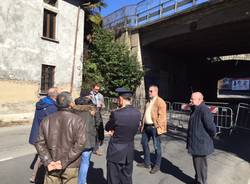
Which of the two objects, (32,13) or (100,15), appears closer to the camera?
(32,13)

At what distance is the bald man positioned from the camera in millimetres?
5609

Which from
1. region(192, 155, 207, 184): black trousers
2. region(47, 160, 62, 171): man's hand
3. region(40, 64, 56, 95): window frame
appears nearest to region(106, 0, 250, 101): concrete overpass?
region(40, 64, 56, 95): window frame

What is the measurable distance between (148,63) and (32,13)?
9.07 metres

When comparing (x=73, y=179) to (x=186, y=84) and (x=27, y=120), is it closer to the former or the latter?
(x=27, y=120)

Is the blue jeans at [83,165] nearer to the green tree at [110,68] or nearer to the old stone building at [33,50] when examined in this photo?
the old stone building at [33,50]

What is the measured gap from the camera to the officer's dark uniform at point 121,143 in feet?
15.0

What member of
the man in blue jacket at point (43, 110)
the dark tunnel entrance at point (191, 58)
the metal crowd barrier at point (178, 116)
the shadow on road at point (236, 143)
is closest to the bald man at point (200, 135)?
the man in blue jacket at point (43, 110)

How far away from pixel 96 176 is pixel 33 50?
10.4 metres

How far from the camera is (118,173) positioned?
4.68 m

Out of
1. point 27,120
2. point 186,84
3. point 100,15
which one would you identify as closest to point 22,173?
point 27,120

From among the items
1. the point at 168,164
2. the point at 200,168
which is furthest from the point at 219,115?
the point at 200,168

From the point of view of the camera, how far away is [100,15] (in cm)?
2084

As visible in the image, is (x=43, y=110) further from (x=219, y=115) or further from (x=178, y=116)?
(x=178, y=116)

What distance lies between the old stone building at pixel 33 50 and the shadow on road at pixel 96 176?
8.32 metres
